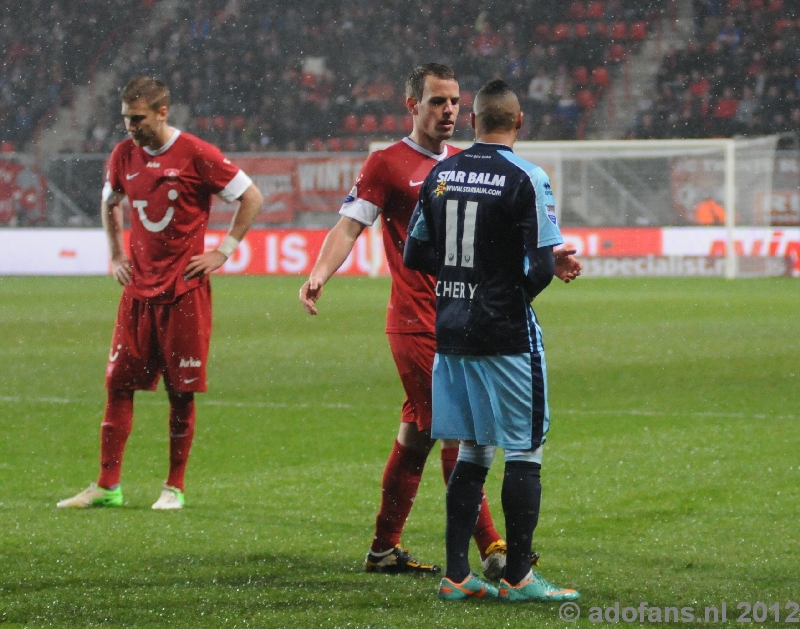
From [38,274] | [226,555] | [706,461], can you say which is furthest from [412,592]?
[38,274]

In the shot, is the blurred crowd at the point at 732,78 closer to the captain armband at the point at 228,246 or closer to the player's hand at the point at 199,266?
the captain armband at the point at 228,246

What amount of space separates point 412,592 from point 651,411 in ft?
14.5

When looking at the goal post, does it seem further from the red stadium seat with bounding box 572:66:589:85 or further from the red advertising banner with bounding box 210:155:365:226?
the red stadium seat with bounding box 572:66:589:85

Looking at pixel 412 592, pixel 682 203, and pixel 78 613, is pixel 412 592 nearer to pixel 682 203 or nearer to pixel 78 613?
pixel 78 613

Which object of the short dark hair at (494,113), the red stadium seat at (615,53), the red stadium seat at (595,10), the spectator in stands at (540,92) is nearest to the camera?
the short dark hair at (494,113)

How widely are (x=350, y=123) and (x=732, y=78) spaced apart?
860cm

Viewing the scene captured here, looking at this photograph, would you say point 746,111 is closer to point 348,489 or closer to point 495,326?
point 348,489

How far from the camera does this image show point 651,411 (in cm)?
783

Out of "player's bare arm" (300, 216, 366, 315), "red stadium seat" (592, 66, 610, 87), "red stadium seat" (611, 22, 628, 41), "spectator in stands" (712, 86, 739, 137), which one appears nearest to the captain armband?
"player's bare arm" (300, 216, 366, 315)

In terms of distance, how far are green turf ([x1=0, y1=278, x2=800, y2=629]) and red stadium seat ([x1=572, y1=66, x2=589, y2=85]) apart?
1732 centimetres

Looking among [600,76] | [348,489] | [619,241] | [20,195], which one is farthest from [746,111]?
[348,489]

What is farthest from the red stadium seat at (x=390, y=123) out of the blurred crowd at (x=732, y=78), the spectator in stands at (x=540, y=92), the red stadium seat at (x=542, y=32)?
the blurred crowd at (x=732, y=78)

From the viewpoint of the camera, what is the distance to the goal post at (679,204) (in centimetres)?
2212

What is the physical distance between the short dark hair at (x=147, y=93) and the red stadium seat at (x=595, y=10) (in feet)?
85.1
